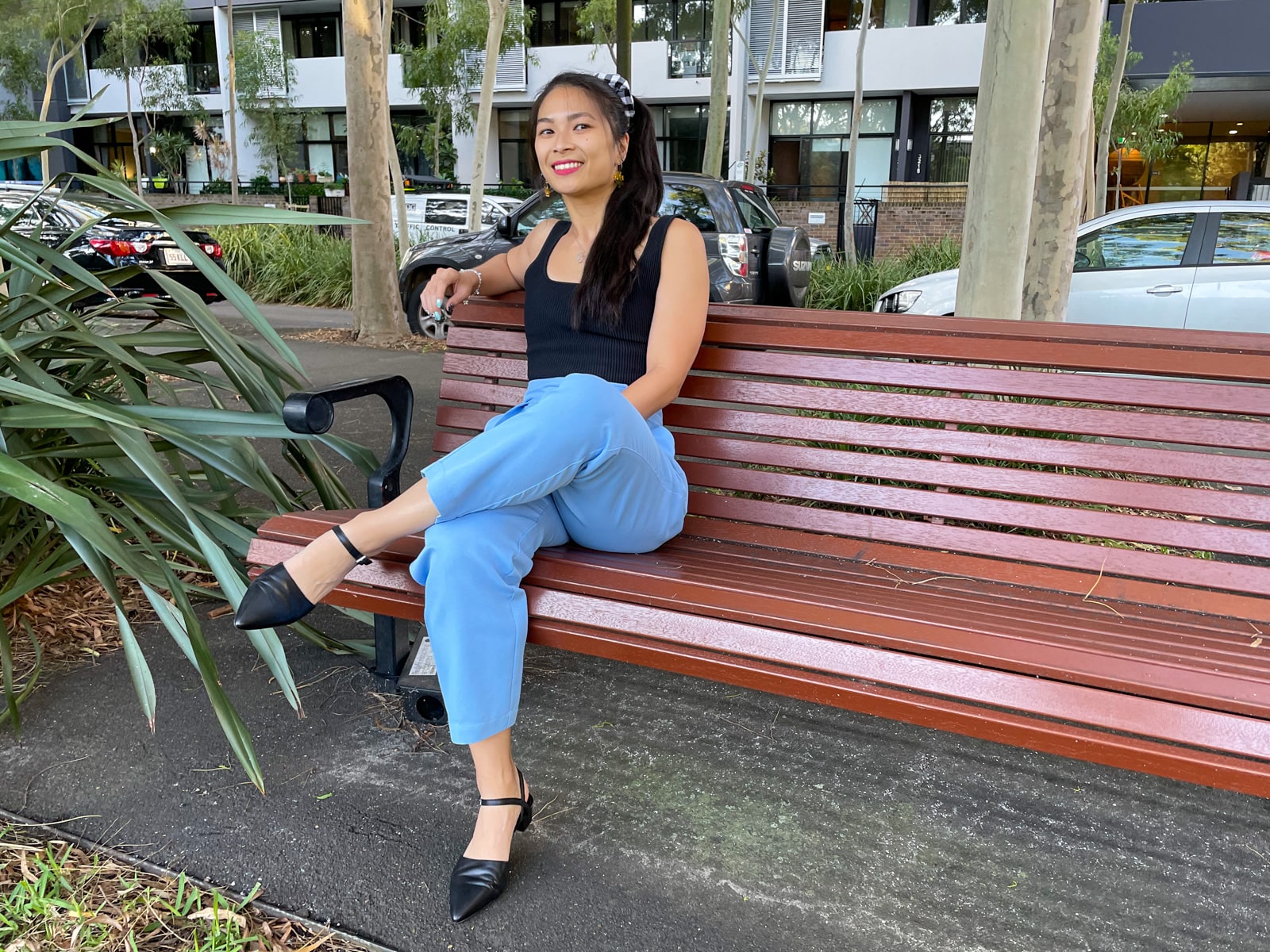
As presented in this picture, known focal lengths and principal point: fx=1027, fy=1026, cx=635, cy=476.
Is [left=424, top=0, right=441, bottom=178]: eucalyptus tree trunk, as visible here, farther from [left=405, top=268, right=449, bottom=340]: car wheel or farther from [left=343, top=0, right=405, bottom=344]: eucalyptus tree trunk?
[left=343, top=0, right=405, bottom=344]: eucalyptus tree trunk

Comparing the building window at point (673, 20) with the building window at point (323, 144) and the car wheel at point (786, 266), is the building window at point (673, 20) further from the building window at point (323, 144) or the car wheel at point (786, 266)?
the car wheel at point (786, 266)

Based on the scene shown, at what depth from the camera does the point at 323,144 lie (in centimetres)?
3297

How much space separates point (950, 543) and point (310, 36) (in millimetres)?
35148

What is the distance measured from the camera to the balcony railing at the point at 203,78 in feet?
107

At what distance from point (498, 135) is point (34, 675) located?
30.3 metres

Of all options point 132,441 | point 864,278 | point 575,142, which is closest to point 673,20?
point 864,278

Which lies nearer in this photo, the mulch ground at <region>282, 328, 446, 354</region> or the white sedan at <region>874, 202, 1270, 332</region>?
the white sedan at <region>874, 202, 1270, 332</region>

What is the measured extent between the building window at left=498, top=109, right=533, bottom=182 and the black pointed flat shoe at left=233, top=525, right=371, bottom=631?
29.9 metres

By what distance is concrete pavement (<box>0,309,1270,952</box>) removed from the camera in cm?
202

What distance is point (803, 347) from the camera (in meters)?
2.72

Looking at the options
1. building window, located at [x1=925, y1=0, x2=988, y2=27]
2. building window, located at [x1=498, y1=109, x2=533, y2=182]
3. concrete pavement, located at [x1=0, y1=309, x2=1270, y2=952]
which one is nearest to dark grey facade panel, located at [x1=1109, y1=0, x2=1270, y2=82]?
building window, located at [x1=925, y1=0, x2=988, y2=27]

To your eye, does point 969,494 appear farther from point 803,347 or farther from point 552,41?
A: point 552,41

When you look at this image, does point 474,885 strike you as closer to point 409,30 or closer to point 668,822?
point 668,822

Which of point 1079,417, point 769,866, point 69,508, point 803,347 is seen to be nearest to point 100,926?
point 69,508
